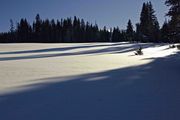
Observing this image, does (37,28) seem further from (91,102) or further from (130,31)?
(91,102)

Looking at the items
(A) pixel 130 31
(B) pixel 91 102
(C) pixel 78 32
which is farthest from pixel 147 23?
(B) pixel 91 102

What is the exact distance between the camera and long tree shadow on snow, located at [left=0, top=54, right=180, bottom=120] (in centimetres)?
554

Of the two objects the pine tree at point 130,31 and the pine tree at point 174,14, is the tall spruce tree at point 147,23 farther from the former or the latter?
the pine tree at point 174,14

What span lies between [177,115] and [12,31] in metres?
102

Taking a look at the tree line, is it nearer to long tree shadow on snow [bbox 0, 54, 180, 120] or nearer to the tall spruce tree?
the tall spruce tree

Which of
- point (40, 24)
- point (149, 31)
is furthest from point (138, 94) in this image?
point (40, 24)

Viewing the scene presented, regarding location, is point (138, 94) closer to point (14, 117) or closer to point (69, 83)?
point (69, 83)

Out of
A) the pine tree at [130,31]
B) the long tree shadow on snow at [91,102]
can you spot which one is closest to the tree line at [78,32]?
the pine tree at [130,31]

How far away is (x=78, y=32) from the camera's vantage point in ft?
346

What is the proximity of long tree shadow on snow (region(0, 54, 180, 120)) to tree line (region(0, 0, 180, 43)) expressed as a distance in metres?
67.0

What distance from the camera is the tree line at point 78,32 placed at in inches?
2992

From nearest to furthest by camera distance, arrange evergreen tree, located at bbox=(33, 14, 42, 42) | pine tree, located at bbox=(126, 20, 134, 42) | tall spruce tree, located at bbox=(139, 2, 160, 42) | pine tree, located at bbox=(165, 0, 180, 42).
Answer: pine tree, located at bbox=(165, 0, 180, 42), tall spruce tree, located at bbox=(139, 2, 160, 42), pine tree, located at bbox=(126, 20, 134, 42), evergreen tree, located at bbox=(33, 14, 42, 42)

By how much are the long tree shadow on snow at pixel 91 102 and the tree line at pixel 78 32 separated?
67.0m

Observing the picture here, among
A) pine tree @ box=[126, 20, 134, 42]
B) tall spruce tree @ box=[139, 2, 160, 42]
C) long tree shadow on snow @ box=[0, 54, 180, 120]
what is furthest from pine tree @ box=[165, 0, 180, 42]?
pine tree @ box=[126, 20, 134, 42]
